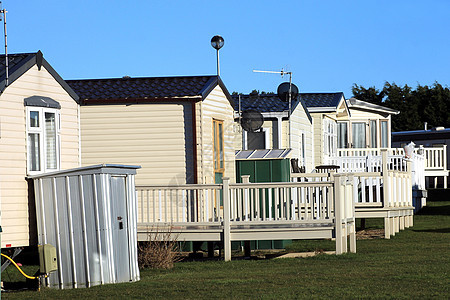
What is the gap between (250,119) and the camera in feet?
72.6

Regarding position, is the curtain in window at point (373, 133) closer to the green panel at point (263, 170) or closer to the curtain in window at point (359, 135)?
the curtain in window at point (359, 135)

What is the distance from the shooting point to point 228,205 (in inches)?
579

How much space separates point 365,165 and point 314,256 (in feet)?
38.9

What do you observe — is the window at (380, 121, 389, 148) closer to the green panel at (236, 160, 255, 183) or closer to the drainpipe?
the drainpipe

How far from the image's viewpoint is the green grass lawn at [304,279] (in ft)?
33.5

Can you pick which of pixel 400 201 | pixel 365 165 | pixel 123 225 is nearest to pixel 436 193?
pixel 365 165

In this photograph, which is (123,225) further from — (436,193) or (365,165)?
(436,193)

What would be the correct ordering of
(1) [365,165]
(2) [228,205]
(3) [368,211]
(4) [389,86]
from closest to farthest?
(2) [228,205]
(3) [368,211]
(1) [365,165]
(4) [389,86]

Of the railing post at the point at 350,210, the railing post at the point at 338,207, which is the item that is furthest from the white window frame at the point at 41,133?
the railing post at the point at 350,210

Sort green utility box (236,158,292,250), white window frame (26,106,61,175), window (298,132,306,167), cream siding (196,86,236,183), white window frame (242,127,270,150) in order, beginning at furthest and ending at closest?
window (298,132,306,167) < white window frame (242,127,270,150) < green utility box (236,158,292,250) < cream siding (196,86,236,183) < white window frame (26,106,61,175)

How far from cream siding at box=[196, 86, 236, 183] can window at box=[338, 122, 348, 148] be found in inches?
537

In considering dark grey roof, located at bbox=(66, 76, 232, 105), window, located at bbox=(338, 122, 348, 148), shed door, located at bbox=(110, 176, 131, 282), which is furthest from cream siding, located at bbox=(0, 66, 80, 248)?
window, located at bbox=(338, 122, 348, 148)

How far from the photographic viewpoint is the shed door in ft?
39.2

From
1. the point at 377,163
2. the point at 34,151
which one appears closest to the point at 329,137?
the point at 377,163
